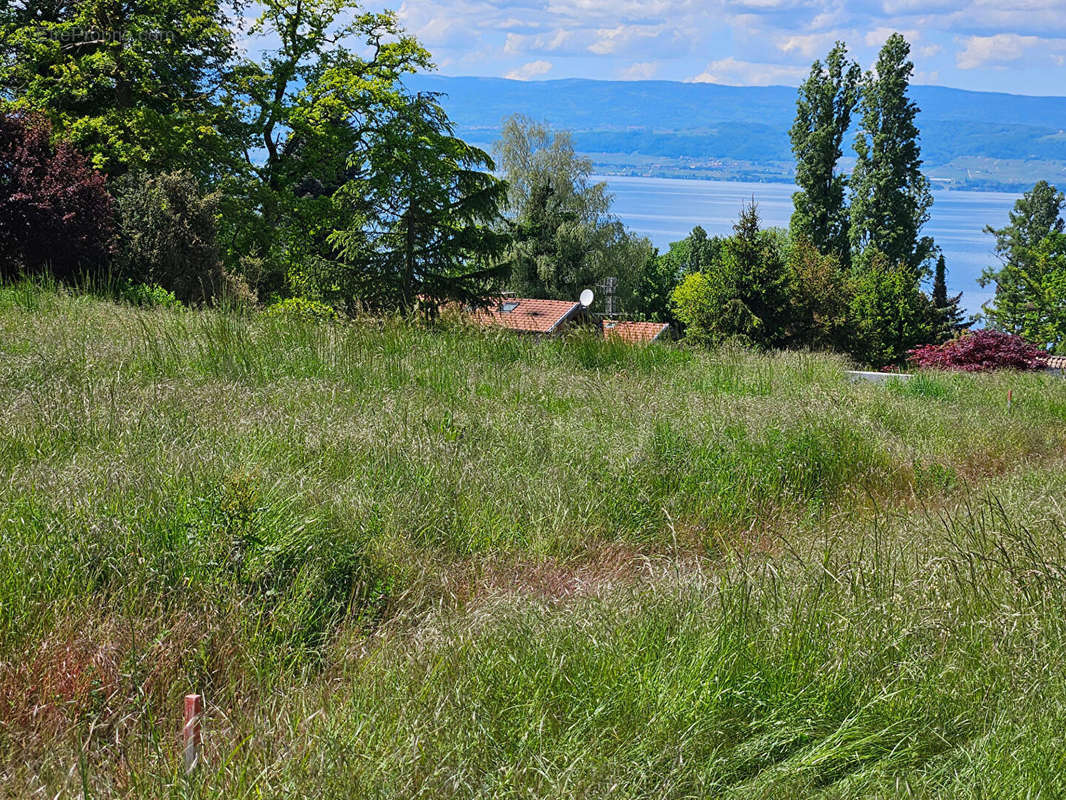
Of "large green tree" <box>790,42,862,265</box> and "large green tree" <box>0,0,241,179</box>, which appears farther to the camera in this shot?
"large green tree" <box>790,42,862,265</box>

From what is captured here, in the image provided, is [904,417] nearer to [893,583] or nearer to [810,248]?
[893,583]

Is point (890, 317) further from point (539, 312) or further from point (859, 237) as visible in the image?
point (539, 312)

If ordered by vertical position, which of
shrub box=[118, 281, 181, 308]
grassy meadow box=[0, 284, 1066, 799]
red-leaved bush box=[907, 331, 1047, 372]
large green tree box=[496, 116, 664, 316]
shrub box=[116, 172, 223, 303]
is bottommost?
grassy meadow box=[0, 284, 1066, 799]

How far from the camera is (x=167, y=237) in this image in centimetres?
1591

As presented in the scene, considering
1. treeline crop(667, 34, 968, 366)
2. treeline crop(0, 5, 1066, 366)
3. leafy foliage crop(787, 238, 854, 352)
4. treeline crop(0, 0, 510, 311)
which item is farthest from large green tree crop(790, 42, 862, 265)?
treeline crop(0, 0, 510, 311)

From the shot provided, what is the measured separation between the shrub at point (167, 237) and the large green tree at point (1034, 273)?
5278 centimetres

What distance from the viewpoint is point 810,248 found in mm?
37812

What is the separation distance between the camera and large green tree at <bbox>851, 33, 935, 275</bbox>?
48.7 m

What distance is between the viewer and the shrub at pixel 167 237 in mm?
15781

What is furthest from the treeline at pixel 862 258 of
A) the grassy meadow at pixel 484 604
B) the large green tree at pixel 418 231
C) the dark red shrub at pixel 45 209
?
the grassy meadow at pixel 484 604

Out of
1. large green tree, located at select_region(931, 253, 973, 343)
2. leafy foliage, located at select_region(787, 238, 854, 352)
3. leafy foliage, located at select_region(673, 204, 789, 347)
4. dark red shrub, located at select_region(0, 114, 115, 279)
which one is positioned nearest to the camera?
dark red shrub, located at select_region(0, 114, 115, 279)

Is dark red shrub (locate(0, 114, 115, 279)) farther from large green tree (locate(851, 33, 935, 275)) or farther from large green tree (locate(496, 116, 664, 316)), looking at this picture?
large green tree (locate(851, 33, 935, 275))

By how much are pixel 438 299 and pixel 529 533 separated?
19.2 meters

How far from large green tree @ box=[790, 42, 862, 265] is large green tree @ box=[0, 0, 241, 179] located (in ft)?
113
